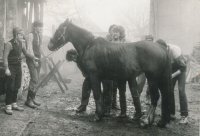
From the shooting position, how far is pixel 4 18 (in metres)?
8.08

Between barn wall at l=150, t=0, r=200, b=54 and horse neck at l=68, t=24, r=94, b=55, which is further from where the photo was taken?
barn wall at l=150, t=0, r=200, b=54

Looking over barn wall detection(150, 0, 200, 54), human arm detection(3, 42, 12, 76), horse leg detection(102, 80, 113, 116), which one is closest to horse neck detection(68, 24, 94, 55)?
horse leg detection(102, 80, 113, 116)

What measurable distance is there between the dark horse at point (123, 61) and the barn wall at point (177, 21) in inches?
342

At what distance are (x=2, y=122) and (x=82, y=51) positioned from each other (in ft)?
7.20

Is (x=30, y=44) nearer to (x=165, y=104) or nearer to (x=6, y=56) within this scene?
(x=6, y=56)

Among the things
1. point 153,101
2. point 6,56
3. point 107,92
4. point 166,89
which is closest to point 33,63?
point 6,56

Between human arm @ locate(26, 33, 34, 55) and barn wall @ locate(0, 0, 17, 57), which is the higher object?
barn wall @ locate(0, 0, 17, 57)

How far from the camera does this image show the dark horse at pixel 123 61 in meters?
4.27

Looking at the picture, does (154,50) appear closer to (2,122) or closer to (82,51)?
(82,51)

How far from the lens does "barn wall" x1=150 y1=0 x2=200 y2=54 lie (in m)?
12.1

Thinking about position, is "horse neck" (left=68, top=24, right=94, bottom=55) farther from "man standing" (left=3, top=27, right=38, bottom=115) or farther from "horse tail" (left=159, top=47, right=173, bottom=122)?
"horse tail" (left=159, top=47, right=173, bottom=122)

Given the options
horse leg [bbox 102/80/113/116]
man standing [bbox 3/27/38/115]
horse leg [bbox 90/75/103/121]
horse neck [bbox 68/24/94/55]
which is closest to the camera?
horse leg [bbox 90/75/103/121]

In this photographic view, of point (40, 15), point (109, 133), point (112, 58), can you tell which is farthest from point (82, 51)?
point (40, 15)

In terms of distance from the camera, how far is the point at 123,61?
14.7 ft
